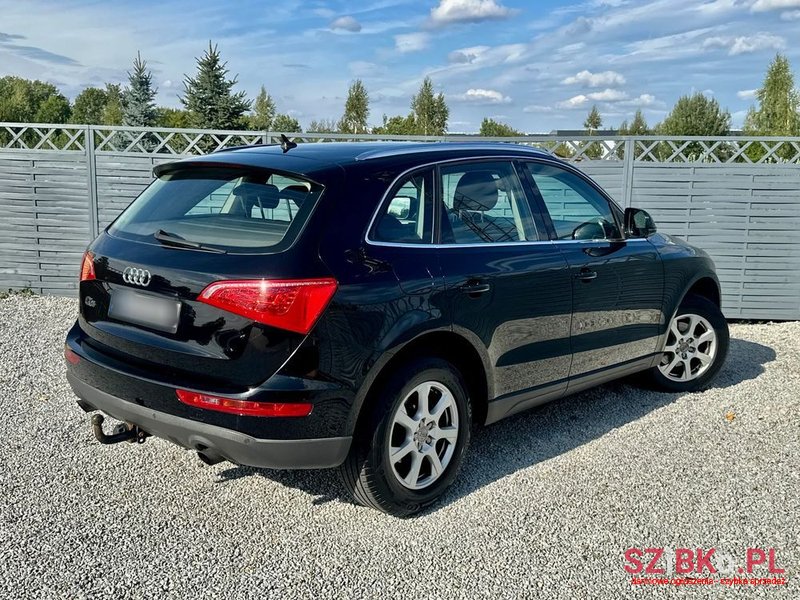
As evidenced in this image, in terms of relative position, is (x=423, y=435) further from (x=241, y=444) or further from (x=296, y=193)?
(x=296, y=193)

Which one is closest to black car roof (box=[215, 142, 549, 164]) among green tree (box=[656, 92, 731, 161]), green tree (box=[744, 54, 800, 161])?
green tree (box=[744, 54, 800, 161])

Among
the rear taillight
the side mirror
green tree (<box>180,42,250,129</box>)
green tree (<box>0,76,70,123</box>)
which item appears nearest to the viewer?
the rear taillight

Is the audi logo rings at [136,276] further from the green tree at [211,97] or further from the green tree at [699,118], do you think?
A: the green tree at [699,118]

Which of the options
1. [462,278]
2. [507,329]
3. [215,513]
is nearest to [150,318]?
[215,513]

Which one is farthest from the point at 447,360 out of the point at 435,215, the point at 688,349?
the point at 688,349

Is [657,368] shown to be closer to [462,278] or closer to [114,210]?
[462,278]

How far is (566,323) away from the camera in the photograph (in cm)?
445

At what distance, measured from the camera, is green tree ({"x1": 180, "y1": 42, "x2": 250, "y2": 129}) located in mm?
21172

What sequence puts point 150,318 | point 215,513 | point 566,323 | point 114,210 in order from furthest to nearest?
point 114,210
point 566,323
point 215,513
point 150,318

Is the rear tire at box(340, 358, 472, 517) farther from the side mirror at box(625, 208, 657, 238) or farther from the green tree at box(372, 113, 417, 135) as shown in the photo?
the green tree at box(372, 113, 417, 135)

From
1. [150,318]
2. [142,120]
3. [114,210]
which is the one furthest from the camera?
[142,120]

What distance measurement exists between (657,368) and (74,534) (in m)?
4.18

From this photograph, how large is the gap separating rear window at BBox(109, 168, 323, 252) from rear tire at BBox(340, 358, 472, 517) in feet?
2.93

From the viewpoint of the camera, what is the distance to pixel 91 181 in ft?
29.5
